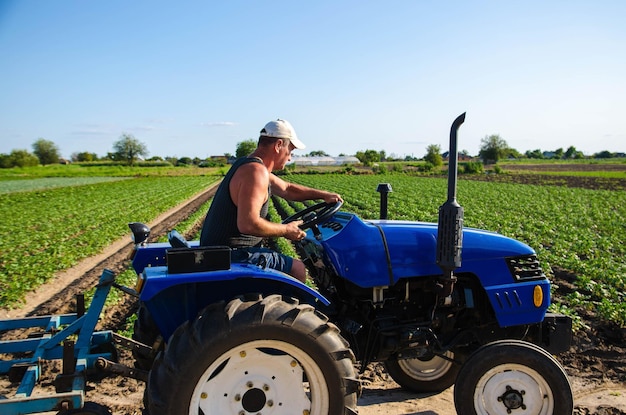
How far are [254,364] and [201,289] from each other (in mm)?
558

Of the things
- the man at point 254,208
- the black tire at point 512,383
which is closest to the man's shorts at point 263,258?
the man at point 254,208

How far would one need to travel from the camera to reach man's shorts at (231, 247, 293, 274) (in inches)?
117

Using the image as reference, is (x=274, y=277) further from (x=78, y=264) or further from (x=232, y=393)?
(x=78, y=264)

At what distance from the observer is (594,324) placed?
5.89 meters

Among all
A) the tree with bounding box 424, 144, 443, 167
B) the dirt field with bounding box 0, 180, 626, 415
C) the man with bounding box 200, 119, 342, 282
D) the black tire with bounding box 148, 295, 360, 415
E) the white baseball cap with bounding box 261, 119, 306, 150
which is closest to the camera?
the black tire with bounding box 148, 295, 360, 415

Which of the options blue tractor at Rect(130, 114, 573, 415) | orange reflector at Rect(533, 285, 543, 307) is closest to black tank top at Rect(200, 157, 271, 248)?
blue tractor at Rect(130, 114, 573, 415)

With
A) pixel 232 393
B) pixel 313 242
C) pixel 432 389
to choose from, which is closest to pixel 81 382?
pixel 232 393

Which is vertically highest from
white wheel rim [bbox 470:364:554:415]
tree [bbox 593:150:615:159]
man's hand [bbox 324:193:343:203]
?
tree [bbox 593:150:615:159]

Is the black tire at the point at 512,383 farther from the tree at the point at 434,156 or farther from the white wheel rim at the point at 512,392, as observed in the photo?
the tree at the point at 434,156

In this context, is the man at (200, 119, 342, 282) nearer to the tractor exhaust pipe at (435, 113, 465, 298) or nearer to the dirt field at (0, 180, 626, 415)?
the tractor exhaust pipe at (435, 113, 465, 298)

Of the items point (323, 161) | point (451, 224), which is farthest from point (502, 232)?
point (323, 161)

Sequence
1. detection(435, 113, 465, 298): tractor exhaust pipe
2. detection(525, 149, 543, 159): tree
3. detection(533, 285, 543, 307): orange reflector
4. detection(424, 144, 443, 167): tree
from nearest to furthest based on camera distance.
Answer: detection(435, 113, 465, 298): tractor exhaust pipe, detection(533, 285, 543, 307): orange reflector, detection(424, 144, 443, 167): tree, detection(525, 149, 543, 159): tree

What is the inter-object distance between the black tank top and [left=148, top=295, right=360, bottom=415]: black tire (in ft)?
1.89

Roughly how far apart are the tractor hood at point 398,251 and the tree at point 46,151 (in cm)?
11429
